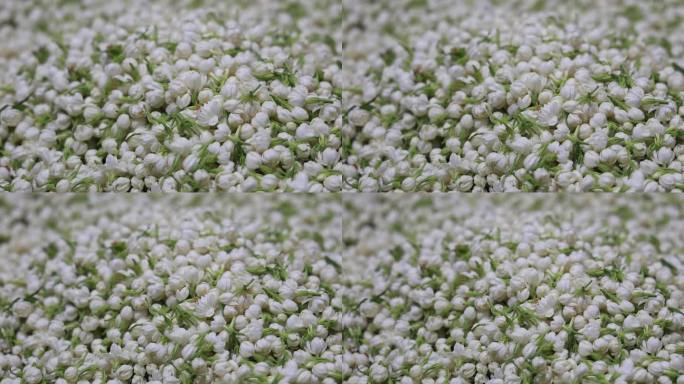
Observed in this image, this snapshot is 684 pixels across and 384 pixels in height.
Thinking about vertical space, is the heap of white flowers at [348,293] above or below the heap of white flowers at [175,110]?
below

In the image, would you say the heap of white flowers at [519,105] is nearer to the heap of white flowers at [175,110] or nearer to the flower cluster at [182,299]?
the heap of white flowers at [175,110]

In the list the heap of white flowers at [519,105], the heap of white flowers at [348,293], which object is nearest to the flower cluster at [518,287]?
the heap of white flowers at [348,293]

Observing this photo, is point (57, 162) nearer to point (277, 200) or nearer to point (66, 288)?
point (66, 288)

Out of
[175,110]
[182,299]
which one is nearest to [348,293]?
[182,299]

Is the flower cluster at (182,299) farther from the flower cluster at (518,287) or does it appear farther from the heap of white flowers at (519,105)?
the heap of white flowers at (519,105)

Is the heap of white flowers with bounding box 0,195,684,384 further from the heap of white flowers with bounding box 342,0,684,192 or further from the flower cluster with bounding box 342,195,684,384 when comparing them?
the heap of white flowers with bounding box 342,0,684,192
